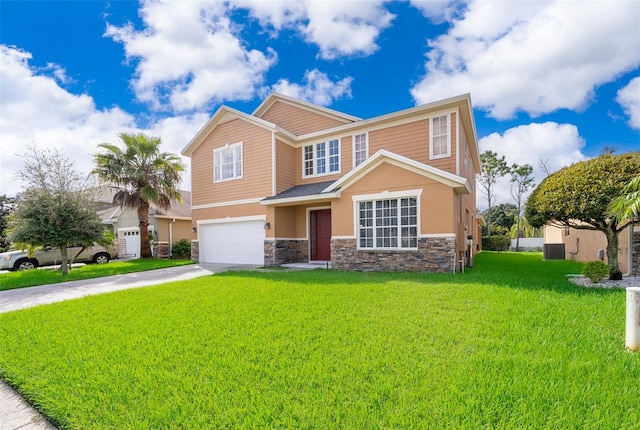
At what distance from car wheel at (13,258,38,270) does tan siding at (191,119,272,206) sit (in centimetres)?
850

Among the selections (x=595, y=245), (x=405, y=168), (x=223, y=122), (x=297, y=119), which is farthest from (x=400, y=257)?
(x=223, y=122)

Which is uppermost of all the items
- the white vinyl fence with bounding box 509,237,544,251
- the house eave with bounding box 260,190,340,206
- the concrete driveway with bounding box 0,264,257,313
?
the house eave with bounding box 260,190,340,206

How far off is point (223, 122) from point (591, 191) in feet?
48.3

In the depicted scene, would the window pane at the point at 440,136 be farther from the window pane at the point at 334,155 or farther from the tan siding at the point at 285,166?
the tan siding at the point at 285,166

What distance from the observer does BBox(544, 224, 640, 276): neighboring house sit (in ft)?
31.2

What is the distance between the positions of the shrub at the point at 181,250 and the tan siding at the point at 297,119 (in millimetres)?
9471

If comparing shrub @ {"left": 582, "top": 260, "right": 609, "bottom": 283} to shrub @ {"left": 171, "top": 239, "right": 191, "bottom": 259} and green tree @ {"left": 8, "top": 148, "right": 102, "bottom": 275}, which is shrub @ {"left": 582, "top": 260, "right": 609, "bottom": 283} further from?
shrub @ {"left": 171, "top": 239, "right": 191, "bottom": 259}

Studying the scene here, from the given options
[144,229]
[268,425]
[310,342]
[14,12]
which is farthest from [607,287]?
[144,229]

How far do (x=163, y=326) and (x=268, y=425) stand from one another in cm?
339

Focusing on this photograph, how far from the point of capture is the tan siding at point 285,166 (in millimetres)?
14430

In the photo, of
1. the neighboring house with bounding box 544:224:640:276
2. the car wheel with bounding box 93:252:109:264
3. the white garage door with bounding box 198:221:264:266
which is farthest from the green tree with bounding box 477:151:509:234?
the car wheel with bounding box 93:252:109:264

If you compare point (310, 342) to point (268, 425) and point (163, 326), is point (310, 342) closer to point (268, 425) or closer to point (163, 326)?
point (268, 425)

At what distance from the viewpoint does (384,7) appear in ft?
36.1

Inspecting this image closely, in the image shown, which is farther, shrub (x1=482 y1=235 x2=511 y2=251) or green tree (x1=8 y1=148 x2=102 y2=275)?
shrub (x1=482 y1=235 x2=511 y2=251)
